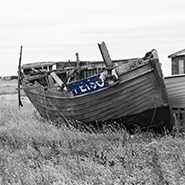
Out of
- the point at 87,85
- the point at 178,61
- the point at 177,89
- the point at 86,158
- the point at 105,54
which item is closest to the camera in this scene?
the point at 86,158

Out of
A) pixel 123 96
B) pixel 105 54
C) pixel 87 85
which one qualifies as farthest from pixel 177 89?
pixel 87 85

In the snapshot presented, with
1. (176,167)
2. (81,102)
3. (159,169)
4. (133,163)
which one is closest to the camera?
(159,169)

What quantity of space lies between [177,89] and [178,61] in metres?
12.6

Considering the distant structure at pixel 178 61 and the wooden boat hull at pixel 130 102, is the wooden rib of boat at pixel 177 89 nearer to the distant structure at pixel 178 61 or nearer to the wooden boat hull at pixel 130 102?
the wooden boat hull at pixel 130 102

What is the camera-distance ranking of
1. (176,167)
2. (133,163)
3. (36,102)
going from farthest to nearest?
(36,102) → (133,163) → (176,167)

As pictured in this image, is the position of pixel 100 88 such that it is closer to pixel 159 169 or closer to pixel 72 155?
pixel 72 155

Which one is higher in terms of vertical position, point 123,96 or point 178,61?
point 123,96

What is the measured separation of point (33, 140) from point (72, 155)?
5.49ft

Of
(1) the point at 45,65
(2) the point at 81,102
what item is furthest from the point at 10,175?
(1) the point at 45,65

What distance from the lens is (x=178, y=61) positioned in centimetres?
2066

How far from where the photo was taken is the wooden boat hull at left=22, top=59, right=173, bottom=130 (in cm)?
746

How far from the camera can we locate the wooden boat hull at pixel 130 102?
24.5 feet

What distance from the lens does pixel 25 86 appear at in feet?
37.6

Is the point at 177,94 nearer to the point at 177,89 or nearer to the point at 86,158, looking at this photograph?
the point at 177,89
